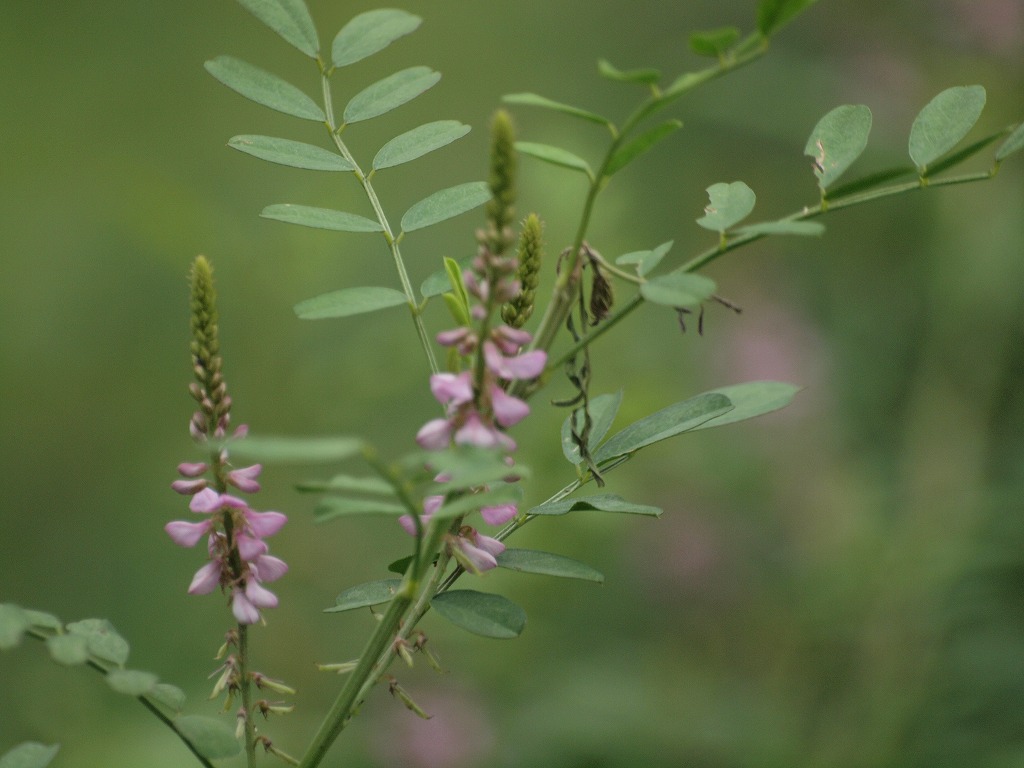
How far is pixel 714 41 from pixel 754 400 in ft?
0.67

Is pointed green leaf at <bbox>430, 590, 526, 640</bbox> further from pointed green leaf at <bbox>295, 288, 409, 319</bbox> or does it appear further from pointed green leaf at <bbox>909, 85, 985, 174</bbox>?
pointed green leaf at <bbox>909, 85, 985, 174</bbox>

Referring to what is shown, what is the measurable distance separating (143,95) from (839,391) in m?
2.84

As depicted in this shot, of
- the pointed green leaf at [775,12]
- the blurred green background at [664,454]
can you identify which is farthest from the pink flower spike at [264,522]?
the blurred green background at [664,454]

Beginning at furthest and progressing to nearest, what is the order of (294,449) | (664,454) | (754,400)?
(664,454) → (754,400) → (294,449)

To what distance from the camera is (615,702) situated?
65.2 inches

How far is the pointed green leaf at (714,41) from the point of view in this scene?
1.61 feet

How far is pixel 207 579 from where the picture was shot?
1.72 ft

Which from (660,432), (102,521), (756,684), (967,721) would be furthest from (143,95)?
(660,432)

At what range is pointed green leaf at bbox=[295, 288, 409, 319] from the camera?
0.56 meters

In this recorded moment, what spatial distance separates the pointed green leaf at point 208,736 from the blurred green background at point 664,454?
0.97 meters

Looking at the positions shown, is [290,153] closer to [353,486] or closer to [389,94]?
[389,94]

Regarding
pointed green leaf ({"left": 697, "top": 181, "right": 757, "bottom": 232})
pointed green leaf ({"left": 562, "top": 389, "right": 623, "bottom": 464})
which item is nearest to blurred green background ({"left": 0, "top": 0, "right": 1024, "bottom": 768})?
pointed green leaf ({"left": 562, "top": 389, "right": 623, "bottom": 464})

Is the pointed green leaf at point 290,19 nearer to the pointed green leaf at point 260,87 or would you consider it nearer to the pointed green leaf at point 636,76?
the pointed green leaf at point 260,87

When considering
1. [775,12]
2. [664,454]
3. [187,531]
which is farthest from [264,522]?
[664,454]
